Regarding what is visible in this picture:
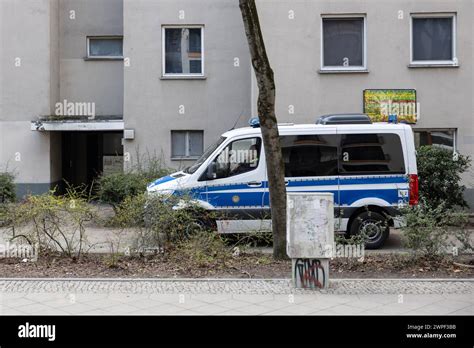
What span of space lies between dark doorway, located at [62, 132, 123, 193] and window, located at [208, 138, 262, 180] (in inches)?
391

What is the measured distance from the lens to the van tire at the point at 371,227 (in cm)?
1129

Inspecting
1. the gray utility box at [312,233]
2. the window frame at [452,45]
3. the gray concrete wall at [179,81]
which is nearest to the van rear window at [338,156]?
the gray utility box at [312,233]

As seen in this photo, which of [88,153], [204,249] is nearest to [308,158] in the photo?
[204,249]

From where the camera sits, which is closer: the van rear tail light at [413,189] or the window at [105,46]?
the van rear tail light at [413,189]

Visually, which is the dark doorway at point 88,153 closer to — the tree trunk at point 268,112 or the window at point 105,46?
the window at point 105,46

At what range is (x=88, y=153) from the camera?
2123 centimetres

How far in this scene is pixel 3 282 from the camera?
8211 mm

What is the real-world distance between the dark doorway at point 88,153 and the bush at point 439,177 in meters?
10.4

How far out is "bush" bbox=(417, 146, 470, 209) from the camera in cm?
1404

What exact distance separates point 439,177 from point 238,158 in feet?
17.4

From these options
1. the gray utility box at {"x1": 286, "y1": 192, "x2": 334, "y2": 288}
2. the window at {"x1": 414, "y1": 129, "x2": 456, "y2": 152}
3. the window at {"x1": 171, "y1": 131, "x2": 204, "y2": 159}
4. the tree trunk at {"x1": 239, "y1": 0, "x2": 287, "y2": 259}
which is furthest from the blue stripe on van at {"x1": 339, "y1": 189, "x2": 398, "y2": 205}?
the window at {"x1": 171, "y1": 131, "x2": 204, "y2": 159}

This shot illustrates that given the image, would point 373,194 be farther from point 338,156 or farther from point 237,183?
point 237,183

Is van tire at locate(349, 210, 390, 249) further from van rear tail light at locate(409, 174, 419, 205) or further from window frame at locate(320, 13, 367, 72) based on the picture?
window frame at locate(320, 13, 367, 72)

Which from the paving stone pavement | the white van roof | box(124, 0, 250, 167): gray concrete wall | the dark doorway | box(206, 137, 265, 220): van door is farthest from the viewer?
the dark doorway
